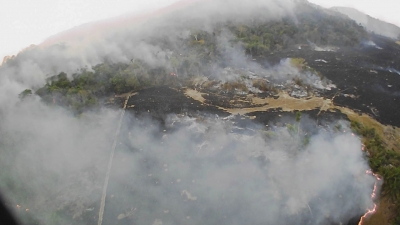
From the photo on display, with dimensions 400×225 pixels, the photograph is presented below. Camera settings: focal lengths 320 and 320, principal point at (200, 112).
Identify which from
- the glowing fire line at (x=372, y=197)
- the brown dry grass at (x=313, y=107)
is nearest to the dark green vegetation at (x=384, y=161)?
the glowing fire line at (x=372, y=197)

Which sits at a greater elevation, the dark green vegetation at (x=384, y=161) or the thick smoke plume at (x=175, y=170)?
the dark green vegetation at (x=384, y=161)

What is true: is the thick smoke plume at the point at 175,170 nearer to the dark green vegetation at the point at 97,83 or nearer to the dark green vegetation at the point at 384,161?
the dark green vegetation at the point at 384,161

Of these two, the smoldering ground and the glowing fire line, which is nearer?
the glowing fire line

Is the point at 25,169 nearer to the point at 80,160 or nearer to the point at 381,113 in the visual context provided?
the point at 80,160

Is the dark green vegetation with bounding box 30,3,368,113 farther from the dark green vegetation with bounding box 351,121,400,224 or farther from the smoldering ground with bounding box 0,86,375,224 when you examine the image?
the dark green vegetation with bounding box 351,121,400,224

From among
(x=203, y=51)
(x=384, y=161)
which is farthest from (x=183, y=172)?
(x=203, y=51)

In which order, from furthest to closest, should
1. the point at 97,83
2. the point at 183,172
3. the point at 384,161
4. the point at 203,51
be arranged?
the point at 203,51 < the point at 97,83 < the point at 183,172 < the point at 384,161

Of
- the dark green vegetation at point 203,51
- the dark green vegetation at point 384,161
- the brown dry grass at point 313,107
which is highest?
the dark green vegetation at point 384,161

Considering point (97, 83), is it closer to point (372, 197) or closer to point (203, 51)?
point (203, 51)

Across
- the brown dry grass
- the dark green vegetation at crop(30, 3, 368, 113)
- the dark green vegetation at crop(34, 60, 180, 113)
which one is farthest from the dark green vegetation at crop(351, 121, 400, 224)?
the dark green vegetation at crop(34, 60, 180, 113)
